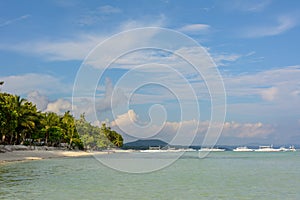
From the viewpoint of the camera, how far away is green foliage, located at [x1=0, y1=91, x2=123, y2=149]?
71812 mm

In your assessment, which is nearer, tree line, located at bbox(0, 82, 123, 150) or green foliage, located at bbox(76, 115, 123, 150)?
tree line, located at bbox(0, 82, 123, 150)

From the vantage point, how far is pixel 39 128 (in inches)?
3829

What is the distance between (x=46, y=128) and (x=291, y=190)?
79199mm

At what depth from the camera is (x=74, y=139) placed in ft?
410

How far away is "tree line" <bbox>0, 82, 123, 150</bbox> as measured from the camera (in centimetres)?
7194

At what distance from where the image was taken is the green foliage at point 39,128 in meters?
71.8

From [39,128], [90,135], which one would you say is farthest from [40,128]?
[90,135]

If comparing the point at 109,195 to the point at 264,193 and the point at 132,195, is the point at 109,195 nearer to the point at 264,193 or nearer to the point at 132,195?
the point at 132,195

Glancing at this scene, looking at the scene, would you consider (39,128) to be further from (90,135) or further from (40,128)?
(90,135)

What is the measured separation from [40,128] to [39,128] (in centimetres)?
107

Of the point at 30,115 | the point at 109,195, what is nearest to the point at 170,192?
the point at 109,195

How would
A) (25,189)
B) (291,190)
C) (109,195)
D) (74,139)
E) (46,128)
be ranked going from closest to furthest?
1. (109,195)
2. (25,189)
3. (291,190)
4. (46,128)
5. (74,139)

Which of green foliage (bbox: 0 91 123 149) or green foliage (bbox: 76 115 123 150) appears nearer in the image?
green foliage (bbox: 0 91 123 149)

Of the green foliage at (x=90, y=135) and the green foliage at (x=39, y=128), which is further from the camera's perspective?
the green foliage at (x=90, y=135)
